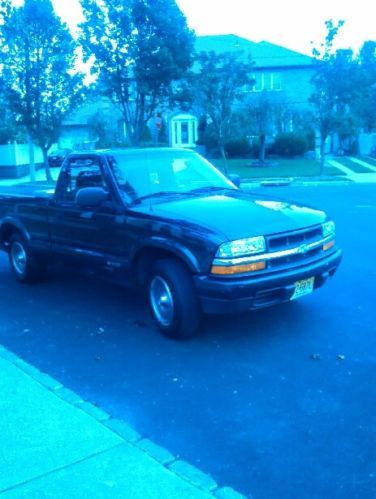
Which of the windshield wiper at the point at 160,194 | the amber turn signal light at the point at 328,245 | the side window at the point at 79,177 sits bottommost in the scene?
the amber turn signal light at the point at 328,245

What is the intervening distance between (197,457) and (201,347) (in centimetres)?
175

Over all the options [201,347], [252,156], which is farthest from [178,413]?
[252,156]

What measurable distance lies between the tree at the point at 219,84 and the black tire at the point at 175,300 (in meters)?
20.5

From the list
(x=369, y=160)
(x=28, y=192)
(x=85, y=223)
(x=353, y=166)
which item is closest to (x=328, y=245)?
(x=85, y=223)

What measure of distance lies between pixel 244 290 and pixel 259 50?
43035 millimetres

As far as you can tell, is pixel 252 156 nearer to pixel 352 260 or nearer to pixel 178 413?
pixel 352 260

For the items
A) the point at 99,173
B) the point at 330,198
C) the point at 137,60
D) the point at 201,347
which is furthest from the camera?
the point at 137,60

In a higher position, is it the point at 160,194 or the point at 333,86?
the point at 333,86

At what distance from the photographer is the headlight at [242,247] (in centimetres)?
459

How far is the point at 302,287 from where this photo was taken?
16.4 ft

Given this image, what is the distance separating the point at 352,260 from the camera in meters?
8.05

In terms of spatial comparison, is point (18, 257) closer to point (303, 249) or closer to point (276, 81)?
point (303, 249)

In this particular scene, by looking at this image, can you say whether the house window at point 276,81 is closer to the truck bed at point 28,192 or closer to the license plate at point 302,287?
the truck bed at point 28,192

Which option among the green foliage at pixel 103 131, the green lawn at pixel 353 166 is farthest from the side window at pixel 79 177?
the green foliage at pixel 103 131
